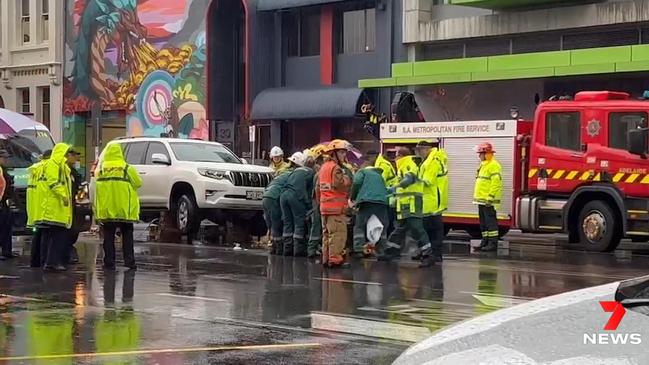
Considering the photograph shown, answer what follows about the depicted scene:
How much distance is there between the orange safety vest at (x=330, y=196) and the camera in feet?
45.2

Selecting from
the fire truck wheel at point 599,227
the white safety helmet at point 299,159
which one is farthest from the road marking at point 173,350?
the fire truck wheel at point 599,227

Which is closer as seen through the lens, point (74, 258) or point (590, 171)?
point (74, 258)

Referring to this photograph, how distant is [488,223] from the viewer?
17125 mm

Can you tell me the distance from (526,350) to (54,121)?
38.7 metres

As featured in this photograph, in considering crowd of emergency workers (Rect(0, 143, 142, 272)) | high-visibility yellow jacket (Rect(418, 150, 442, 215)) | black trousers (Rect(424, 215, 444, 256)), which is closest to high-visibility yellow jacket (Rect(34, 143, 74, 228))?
crowd of emergency workers (Rect(0, 143, 142, 272))

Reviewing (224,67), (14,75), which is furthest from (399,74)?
(14,75)

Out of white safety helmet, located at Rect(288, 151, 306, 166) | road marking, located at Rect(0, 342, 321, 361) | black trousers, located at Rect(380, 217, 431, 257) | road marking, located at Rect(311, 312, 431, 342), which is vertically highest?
white safety helmet, located at Rect(288, 151, 306, 166)

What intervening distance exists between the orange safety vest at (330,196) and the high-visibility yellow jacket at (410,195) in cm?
80

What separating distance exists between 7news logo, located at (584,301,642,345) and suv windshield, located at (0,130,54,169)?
55.4ft

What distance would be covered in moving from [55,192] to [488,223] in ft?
24.6

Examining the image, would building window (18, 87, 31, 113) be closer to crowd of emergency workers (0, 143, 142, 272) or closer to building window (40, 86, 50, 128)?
building window (40, 86, 50, 128)

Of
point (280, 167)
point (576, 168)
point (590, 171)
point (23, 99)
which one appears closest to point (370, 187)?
point (280, 167)

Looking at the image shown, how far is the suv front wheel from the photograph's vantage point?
18.9 metres

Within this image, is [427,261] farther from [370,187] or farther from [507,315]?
[507,315]
